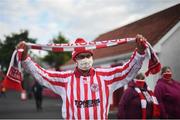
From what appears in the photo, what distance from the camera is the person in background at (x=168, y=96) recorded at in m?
7.67

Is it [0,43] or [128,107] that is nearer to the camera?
[128,107]

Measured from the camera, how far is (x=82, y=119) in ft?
14.3

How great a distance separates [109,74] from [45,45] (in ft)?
2.45

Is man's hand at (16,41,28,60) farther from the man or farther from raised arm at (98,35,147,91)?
raised arm at (98,35,147,91)

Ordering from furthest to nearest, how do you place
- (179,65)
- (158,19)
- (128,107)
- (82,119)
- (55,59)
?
(55,59), (158,19), (179,65), (128,107), (82,119)

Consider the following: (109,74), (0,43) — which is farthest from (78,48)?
(0,43)

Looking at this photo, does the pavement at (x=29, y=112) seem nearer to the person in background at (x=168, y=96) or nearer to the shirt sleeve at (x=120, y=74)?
the person in background at (x=168, y=96)

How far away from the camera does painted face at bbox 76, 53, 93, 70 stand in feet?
14.3

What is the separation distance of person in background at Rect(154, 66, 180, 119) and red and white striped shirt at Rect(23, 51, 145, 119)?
3.37 m

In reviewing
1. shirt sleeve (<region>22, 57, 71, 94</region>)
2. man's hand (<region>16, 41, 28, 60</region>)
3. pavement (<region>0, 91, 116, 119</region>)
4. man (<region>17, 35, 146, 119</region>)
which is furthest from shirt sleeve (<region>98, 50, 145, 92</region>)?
pavement (<region>0, 91, 116, 119</region>)

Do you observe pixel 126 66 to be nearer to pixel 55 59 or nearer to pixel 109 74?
pixel 109 74

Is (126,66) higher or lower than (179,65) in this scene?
lower

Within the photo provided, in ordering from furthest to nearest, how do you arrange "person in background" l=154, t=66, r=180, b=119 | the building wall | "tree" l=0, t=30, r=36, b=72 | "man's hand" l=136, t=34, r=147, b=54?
"tree" l=0, t=30, r=36, b=72 < the building wall < "person in background" l=154, t=66, r=180, b=119 < "man's hand" l=136, t=34, r=147, b=54

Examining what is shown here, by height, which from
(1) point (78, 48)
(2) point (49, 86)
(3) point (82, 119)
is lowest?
(3) point (82, 119)
